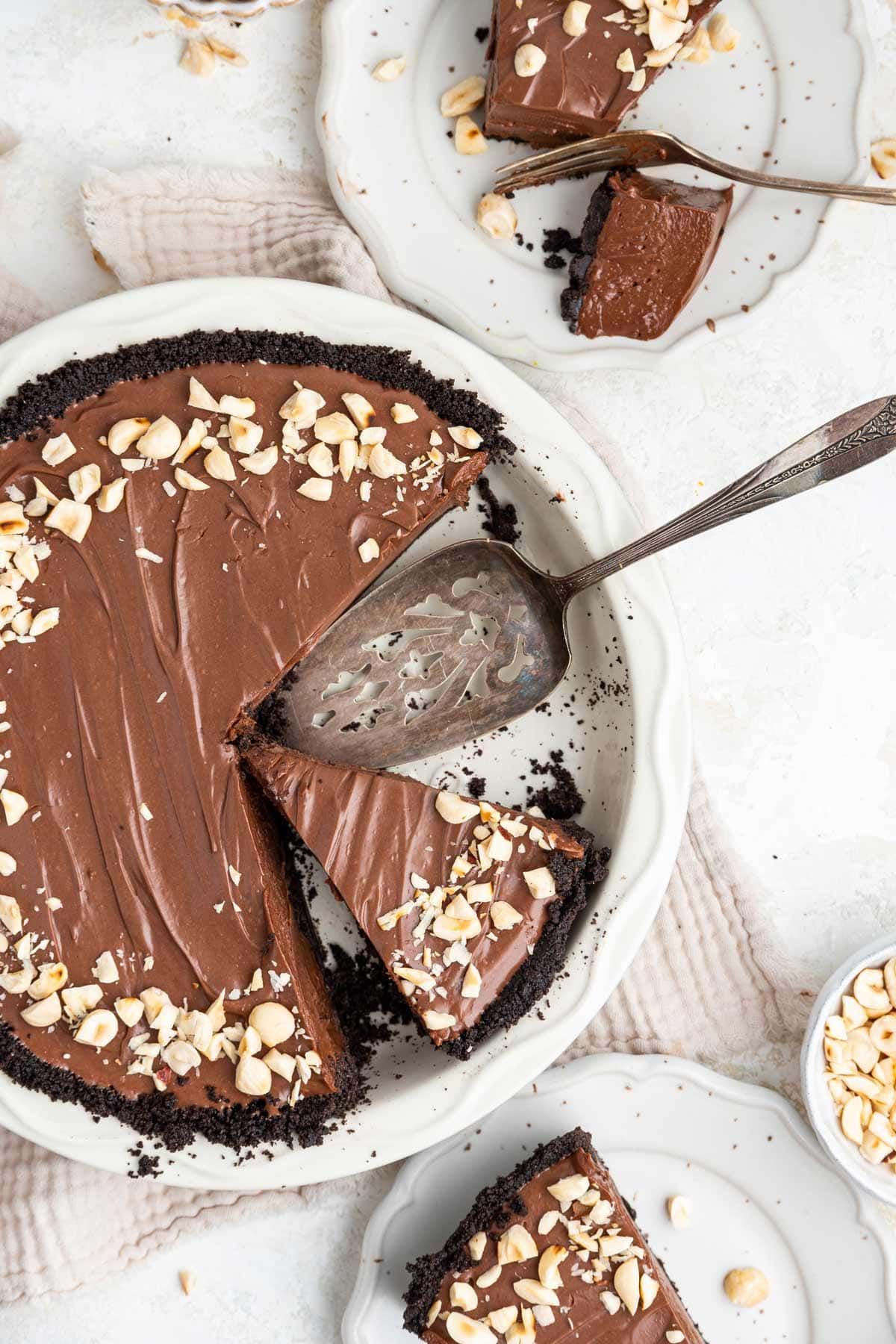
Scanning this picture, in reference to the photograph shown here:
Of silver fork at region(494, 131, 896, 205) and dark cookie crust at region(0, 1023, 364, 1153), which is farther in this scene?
silver fork at region(494, 131, 896, 205)

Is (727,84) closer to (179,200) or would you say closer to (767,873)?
(179,200)

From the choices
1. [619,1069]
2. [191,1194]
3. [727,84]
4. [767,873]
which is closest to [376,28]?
[727,84]

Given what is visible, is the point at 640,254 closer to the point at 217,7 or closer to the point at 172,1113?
the point at 217,7

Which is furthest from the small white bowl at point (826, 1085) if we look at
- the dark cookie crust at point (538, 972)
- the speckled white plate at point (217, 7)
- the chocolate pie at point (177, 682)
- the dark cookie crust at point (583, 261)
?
the speckled white plate at point (217, 7)

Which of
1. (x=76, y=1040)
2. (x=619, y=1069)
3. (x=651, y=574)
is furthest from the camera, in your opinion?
(x=619, y=1069)

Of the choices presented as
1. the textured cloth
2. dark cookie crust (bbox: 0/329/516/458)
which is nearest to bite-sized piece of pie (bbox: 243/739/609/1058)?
the textured cloth

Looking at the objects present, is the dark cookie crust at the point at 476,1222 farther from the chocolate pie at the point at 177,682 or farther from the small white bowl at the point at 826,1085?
the small white bowl at the point at 826,1085

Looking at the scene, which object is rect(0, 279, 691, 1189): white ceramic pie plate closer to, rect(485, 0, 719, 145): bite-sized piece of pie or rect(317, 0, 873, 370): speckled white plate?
rect(317, 0, 873, 370): speckled white plate
